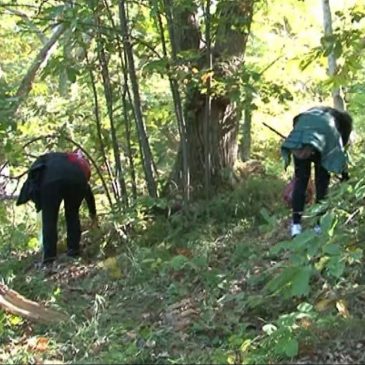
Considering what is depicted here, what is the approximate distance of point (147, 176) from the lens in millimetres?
7875

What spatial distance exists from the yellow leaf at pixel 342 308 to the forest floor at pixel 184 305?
1 cm

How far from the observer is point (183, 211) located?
7.81 metres

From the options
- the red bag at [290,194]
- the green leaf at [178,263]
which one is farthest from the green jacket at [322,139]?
the green leaf at [178,263]

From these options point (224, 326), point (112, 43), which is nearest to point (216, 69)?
point (112, 43)

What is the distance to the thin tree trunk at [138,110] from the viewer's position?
7.12m

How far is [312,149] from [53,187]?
2595mm

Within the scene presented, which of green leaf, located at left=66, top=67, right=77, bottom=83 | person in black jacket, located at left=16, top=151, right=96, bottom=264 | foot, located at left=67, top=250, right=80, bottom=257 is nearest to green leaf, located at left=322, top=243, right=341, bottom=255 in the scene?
green leaf, located at left=66, top=67, right=77, bottom=83

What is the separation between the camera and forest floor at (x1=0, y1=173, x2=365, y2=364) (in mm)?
4227

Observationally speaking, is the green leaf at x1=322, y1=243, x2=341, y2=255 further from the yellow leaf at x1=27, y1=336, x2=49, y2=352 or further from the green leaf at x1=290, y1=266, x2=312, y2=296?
the yellow leaf at x1=27, y1=336, x2=49, y2=352

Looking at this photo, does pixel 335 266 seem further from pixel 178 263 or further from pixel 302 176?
pixel 302 176

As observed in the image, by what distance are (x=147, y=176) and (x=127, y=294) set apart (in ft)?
7.02

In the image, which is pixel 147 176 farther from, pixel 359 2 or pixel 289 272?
pixel 289 272

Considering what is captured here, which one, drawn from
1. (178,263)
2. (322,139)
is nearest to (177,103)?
(322,139)

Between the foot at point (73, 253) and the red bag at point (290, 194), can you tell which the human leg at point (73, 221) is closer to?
the foot at point (73, 253)
